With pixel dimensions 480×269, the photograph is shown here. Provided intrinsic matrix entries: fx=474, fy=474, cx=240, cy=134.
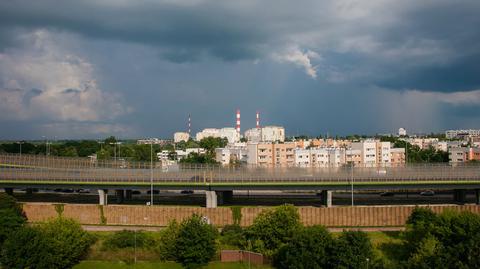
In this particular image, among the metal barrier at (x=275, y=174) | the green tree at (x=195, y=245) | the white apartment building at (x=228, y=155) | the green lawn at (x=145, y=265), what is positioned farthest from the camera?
the white apartment building at (x=228, y=155)

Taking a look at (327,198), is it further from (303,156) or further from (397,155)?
(397,155)

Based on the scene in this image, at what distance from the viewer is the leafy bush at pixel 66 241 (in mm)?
40062

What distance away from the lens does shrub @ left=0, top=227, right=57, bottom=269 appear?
126 feet

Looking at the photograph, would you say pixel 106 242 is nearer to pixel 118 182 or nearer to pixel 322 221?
pixel 118 182

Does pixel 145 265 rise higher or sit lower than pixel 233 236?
lower

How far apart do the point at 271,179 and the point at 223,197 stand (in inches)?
378

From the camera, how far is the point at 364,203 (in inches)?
2569

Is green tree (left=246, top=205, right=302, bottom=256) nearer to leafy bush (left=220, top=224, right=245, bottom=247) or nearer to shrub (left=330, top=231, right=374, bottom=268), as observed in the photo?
leafy bush (left=220, top=224, right=245, bottom=247)

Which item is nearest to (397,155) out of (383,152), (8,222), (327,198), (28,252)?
(383,152)

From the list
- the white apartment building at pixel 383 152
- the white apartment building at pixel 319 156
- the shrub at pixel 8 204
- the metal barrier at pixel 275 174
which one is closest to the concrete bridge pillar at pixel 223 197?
the metal barrier at pixel 275 174

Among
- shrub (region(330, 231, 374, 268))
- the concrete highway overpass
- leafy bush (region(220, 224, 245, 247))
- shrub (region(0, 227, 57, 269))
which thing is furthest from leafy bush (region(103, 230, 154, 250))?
shrub (region(330, 231, 374, 268))

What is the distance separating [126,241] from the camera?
44.7m

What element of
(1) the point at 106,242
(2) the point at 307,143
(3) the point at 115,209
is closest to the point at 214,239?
(1) the point at 106,242

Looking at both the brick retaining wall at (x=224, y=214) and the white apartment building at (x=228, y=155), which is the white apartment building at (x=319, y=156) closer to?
the white apartment building at (x=228, y=155)
